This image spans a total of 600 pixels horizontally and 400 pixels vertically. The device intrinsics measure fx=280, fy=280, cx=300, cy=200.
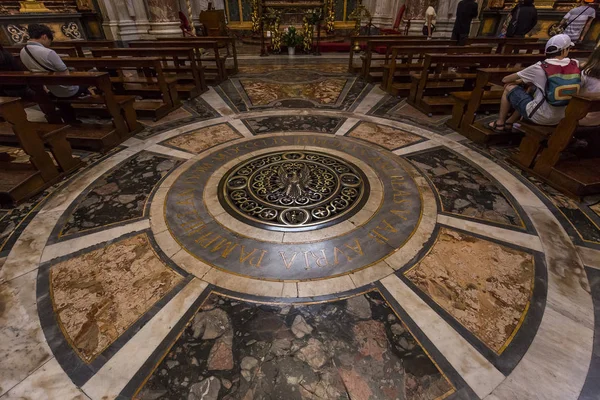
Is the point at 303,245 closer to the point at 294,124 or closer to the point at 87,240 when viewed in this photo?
the point at 87,240

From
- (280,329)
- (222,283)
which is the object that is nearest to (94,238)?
(222,283)

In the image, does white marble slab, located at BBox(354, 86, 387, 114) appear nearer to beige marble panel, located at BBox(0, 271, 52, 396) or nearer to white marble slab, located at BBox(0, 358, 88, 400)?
beige marble panel, located at BBox(0, 271, 52, 396)

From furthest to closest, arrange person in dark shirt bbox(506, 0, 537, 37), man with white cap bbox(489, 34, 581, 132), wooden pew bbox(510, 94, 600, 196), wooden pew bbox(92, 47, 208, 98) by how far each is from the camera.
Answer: person in dark shirt bbox(506, 0, 537, 37) < wooden pew bbox(92, 47, 208, 98) < man with white cap bbox(489, 34, 581, 132) < wooden pew bbox(510, 94, 600, 196)

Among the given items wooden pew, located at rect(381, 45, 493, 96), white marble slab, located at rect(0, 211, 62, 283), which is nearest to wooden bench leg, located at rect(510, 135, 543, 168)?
wooden pew, located at rect(381, 45, 493, 96)

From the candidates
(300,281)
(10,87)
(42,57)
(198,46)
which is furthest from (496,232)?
(198,46)

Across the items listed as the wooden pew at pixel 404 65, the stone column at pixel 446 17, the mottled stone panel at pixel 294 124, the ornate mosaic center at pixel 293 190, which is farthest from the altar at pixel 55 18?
the stone column at pixel 446 17

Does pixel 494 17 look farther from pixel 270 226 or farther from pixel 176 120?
pixel 270 226

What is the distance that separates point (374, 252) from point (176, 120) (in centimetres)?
475

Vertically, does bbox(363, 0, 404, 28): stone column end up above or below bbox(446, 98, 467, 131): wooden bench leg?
above

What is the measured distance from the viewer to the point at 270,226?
2.86m

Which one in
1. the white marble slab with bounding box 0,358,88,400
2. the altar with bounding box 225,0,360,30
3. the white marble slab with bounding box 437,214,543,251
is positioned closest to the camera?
the white marble slab with bounding box 0,358,88,400

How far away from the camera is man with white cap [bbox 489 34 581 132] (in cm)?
336

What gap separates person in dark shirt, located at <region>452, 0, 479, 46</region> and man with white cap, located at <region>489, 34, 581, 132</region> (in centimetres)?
525

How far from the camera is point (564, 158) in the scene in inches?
144
